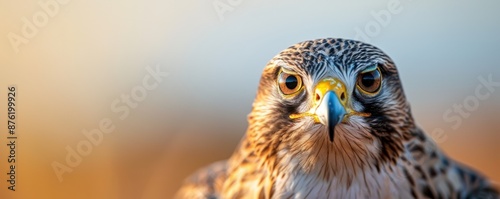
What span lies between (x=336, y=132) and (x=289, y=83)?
153 mm

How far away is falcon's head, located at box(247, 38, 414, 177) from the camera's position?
1.20m

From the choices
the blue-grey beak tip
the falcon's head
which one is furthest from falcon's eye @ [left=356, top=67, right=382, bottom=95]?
the blue-grey beak tip

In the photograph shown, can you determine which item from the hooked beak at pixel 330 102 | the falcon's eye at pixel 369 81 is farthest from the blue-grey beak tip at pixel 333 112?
the falcon's eye at pixel 369 81

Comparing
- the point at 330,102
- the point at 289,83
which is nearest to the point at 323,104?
the point at 330,102

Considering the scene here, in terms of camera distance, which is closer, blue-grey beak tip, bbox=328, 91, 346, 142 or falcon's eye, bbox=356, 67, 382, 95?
blue-grey beak tip, bbox=328, 91, 346, 142

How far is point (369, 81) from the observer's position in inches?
49.1

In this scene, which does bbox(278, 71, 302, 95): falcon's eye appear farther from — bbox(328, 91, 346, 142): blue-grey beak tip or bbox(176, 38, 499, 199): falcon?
bbox(328, 91, 346, 142): blue-grey beak tip

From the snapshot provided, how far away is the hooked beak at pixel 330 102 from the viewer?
3.64 feet

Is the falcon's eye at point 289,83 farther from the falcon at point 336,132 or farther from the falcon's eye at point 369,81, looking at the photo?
the falcon's eye at point 369,81

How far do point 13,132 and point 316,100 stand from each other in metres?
1.43

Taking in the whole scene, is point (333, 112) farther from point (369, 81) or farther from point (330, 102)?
point (369, 81)

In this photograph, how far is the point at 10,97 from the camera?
212 cm

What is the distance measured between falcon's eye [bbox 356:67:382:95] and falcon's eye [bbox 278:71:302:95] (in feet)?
0.43

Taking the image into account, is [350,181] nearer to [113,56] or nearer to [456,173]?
[456,173]
